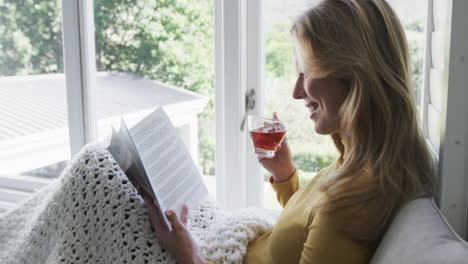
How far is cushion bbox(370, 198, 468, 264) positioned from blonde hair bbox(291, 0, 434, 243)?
0.16 ft

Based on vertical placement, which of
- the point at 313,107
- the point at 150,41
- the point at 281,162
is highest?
the point at 150,41

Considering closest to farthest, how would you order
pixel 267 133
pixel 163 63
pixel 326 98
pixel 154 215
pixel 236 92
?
pixel 326 98 → pixel 154 215 → pixel 267 133 → pixel 236 92 → pixel 163 63

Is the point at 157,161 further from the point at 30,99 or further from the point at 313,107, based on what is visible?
the point at 30,99

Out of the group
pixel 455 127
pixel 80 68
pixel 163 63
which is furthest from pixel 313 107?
pixel 80 68

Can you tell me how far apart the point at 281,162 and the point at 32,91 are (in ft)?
4.86

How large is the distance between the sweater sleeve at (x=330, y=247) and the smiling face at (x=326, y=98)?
0.23 m

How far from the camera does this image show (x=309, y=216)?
1083 millimetres

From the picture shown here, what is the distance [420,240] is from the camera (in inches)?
32.7

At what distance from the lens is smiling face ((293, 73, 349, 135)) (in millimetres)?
1104

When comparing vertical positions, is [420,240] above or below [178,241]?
above

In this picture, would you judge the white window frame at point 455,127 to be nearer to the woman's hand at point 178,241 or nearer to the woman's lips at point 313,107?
the woman's lips at point 313,107

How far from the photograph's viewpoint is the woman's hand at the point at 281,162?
1487mm

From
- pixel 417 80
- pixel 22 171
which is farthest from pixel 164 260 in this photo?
pixel 22 171

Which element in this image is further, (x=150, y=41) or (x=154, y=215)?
(x=150, y=41)
